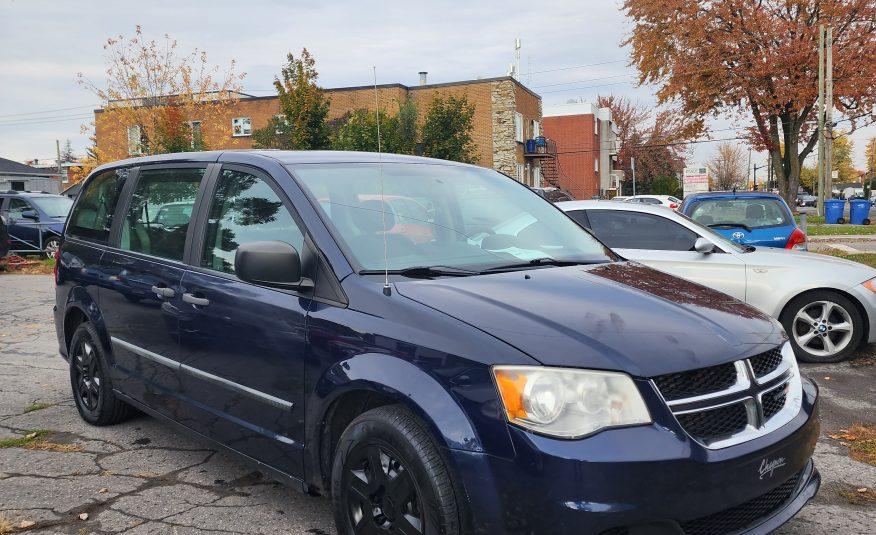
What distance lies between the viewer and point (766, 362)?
110 inches

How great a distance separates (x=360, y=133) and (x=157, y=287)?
918 inches

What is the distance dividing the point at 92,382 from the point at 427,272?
3101mm

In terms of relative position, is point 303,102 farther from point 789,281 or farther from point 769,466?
point 769,466

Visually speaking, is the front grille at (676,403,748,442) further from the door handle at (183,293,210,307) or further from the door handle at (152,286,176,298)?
the door handle at (152,286,176,298)

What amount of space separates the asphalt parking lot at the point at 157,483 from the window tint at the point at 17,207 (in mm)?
14628

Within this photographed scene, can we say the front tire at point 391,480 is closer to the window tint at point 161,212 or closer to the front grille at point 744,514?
the front grille at point 744,514

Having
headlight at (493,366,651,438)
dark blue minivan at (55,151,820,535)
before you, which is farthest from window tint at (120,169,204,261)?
headlight at (493,366,651,438)

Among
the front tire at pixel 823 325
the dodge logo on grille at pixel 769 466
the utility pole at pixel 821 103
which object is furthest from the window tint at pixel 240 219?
the utility pole at pixel 821 103

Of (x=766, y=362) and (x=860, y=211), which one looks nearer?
(x=766, y=362)

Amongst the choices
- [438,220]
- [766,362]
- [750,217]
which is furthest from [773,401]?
[750,217]

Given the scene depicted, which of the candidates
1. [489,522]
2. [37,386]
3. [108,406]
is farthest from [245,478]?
[37,386]

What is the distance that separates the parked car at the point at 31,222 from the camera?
18.1 meters

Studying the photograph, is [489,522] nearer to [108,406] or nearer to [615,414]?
[615,414]

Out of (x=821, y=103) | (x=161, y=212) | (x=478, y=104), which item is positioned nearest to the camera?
(x=161, y=212)
